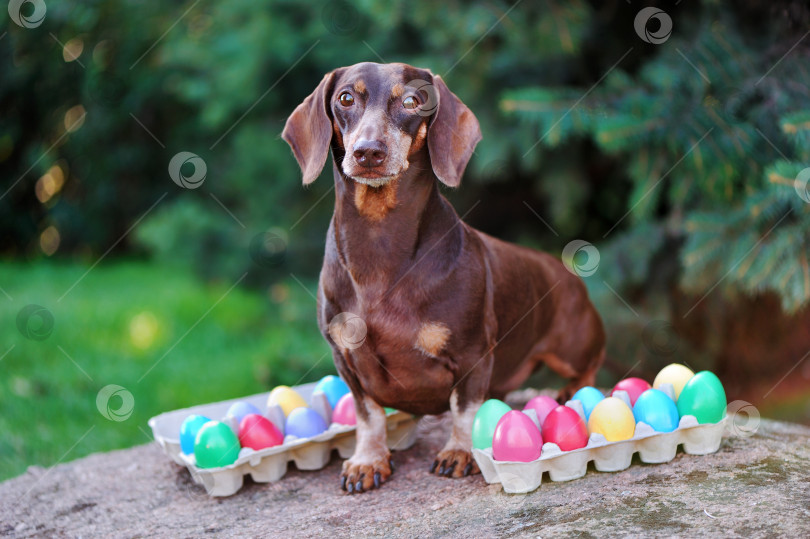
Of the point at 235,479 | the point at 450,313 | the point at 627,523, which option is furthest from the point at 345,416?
the point at 627,523

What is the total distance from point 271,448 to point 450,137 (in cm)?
132

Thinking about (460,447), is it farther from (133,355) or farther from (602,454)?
(133,355)

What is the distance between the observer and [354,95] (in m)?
2.69

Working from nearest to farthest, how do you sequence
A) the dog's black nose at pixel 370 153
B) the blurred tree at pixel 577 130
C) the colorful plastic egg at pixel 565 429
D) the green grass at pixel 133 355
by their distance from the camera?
1. the dog's black nose at pixel 370 153
2. the colorful plastic egg at pixel 565 429
3. the blurred tree at pixel 577 130
4. the green grass at pixel 133 355

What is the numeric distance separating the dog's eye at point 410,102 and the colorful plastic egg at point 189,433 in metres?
1.47

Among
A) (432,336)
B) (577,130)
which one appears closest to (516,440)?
(432,336)

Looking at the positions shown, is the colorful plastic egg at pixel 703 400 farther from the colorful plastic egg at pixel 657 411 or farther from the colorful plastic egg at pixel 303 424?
the colorful plastic egg at pixel 303 424

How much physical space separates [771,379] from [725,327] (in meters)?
0.52

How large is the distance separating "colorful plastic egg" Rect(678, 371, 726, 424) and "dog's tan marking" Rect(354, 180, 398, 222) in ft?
4.14

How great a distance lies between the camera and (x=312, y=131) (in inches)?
112

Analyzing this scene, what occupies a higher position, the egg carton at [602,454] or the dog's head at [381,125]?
the dog's head at [381,125]

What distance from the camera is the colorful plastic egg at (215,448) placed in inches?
112

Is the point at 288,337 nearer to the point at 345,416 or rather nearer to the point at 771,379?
the point at 345,416

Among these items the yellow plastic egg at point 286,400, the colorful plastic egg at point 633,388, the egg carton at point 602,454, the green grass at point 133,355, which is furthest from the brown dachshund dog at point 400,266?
the green grass at point 133,355
